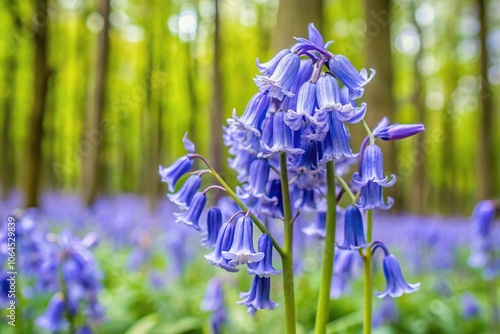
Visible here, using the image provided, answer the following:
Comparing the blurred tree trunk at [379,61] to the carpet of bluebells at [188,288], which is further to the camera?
the blurred tree trunk at [379,61]

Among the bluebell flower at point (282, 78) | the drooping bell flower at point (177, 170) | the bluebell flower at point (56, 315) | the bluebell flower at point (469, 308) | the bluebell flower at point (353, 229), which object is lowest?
the bluebell flower at point (469, 308)

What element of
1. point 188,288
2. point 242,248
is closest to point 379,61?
point 188,288

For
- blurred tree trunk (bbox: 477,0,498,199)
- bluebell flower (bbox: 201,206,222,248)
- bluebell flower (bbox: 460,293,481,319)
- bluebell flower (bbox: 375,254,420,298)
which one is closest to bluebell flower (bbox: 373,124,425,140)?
bluebell flower (bbox: 375,254,420,298)

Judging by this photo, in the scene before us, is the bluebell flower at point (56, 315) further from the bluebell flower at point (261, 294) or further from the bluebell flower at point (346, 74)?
the bluebell flower at point (346, 74)

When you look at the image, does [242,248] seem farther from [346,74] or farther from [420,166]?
[420,166]

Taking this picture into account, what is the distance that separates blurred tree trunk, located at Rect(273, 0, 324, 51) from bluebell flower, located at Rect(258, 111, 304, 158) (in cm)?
338

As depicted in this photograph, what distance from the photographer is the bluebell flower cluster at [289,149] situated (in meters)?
1.41

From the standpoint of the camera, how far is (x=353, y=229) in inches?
62.4

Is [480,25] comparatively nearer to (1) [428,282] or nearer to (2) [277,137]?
(1) [428,282]

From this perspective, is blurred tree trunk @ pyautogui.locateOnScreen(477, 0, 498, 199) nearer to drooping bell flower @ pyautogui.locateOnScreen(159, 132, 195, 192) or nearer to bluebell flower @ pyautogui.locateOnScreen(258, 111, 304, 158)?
drooping bell flower @ pyautogui.locateOnScreen(159, 132, 195, 192)

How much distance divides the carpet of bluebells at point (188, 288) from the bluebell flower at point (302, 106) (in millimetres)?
556

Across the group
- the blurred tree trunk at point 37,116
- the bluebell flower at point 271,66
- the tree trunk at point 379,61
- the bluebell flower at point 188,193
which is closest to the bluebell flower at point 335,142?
the bluebell flower at point 271,66

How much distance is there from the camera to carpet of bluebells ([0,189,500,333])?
3197 mm

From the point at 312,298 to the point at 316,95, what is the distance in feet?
12.9
